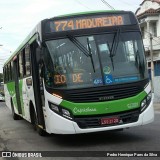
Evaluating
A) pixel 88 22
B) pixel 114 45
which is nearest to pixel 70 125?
pixel 114 45

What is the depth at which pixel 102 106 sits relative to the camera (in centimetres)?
1012

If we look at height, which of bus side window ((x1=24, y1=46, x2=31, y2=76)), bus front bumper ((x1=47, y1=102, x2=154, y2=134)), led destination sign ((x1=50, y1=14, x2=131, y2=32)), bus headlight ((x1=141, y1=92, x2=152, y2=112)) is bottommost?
bus front bumper ((x1=47, y1=102, x2=154, y2=134))

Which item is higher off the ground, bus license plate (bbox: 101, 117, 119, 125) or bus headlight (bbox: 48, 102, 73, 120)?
bus headlight (bbox: 48, 102, 73, 120)

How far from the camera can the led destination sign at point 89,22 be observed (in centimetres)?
1066

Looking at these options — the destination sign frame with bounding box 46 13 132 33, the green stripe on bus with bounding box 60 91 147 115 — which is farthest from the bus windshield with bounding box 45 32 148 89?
the green stripe on bus with bounding box 60 91 147 115

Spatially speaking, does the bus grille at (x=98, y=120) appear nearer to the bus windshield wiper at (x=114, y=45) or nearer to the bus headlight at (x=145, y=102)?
the bus headlight at (x=145, y=102)

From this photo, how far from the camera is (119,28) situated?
1074cm

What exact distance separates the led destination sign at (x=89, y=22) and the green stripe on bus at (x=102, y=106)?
6.01ft

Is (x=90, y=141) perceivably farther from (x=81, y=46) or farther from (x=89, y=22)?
(x=89, y=22)

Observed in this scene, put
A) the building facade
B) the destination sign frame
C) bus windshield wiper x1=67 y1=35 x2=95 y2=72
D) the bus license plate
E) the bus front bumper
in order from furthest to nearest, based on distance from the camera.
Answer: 1. the building facade
2. the destination sign frame
3. bus windshield wiper x1=67 y1=35 x2=95 y2=72
4. the bus license plate
5. the bus front bumper

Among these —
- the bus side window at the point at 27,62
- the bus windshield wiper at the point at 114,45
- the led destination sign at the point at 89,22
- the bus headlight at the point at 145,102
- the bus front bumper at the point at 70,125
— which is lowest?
the bus front bumper at the point at 70,125

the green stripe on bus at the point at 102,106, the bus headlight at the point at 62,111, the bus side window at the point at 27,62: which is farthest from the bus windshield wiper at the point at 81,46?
the bus side window at the point at 27,62

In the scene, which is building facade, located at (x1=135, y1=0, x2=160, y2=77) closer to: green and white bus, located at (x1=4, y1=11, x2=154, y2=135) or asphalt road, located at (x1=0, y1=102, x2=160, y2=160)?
asphalt road, located at (x1=0, y1=102, x2=160, y2=160)

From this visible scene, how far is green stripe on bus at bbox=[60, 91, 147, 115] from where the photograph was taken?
10.1 metres
